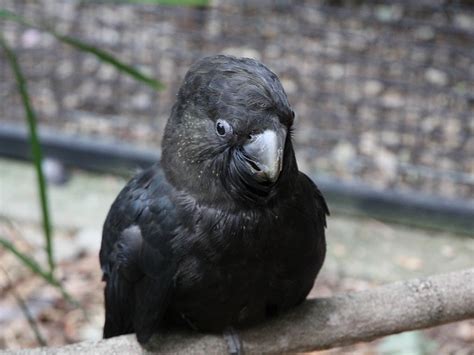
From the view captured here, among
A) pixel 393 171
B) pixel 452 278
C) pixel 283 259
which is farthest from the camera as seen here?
pixel 393 171

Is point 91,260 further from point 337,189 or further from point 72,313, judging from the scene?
point 337,189

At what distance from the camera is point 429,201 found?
409cm

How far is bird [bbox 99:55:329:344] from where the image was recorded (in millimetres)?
1745

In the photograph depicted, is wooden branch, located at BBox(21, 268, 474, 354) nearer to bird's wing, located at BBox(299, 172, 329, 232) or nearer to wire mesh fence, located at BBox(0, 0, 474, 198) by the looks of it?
bird's wing, located at BBox(299, 172, 329, 232)

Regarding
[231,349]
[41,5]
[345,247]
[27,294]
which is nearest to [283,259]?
[231,349]

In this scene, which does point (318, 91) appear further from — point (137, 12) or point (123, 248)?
point (123, 248)

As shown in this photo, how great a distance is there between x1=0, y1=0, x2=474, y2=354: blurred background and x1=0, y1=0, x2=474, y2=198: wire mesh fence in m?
0.01

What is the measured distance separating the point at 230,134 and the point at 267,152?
10 cm

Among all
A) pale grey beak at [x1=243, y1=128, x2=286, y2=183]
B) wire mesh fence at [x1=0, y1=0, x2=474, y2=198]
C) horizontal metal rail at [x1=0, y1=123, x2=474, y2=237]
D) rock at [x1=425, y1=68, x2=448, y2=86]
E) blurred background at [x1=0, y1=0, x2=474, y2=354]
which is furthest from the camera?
rock at [x1=425, y1=68, x2=448, y2=86]

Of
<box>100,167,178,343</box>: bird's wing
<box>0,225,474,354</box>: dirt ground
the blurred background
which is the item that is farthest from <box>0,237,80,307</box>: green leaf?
the blurred background

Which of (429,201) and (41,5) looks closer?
(429,201)

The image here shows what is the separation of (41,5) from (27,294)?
226cm

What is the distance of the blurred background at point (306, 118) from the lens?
3.89 metres

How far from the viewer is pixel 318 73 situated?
4.69m
